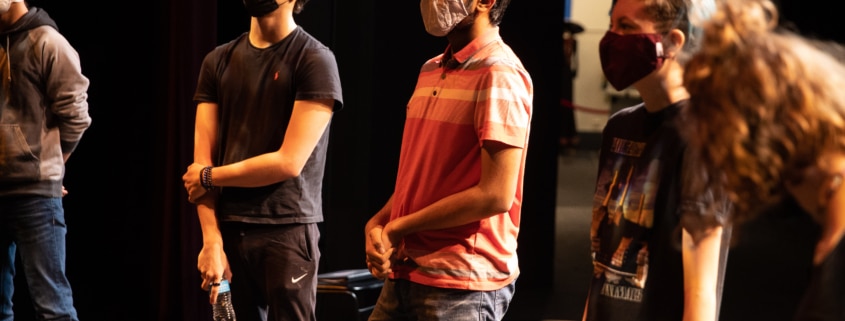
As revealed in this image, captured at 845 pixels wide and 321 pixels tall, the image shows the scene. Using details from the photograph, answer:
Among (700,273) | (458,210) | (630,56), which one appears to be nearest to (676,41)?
(630,56)

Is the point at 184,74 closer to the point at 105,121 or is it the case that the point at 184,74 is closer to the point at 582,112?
the point at 105,121

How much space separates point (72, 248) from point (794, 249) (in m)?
4.70

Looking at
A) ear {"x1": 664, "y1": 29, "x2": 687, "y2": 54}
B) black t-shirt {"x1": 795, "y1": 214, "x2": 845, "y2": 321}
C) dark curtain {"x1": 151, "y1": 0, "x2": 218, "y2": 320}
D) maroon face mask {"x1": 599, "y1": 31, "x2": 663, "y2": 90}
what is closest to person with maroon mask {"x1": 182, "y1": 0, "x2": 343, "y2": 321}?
maroon face mask {"x1": 599, "y1": 31, "x2": 663, "y2": 90}

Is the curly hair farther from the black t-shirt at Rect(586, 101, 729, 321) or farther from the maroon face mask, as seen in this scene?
the maroon face mask

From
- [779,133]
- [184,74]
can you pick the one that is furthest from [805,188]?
[184,74]

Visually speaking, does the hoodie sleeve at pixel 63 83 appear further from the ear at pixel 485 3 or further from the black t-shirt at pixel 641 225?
the black t-shirt at pixel 641 225

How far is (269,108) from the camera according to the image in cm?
252

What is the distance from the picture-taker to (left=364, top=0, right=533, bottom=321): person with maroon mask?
2082mm

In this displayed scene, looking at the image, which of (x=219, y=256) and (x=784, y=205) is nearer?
(x=784, y=205)

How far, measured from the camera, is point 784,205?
1486 mm

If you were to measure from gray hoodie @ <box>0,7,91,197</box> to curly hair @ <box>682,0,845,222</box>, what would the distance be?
2.72 meters

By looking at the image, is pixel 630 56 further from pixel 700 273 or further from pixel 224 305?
pixel 224 305

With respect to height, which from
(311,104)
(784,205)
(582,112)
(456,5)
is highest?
(456,5)

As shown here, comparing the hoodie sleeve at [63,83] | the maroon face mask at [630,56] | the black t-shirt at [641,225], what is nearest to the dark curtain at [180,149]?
the hoodie sleeve at [63,83]
